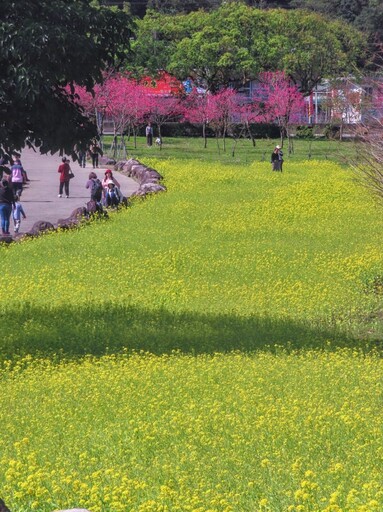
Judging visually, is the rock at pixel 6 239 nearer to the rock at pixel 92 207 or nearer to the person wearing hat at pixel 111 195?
the rock at pixel 92 207

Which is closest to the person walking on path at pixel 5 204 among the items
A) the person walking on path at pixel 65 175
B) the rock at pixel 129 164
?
the person walking on path at pixel 65 175

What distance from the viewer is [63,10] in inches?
590

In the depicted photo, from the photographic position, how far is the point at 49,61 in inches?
574

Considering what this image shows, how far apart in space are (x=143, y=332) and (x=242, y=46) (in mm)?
63021

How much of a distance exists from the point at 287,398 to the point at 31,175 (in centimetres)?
3744

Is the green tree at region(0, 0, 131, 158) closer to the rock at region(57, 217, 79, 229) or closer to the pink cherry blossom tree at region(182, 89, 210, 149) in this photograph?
the rock at region(57, 217, 79, 229)

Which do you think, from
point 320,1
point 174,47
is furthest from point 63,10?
point 320,1

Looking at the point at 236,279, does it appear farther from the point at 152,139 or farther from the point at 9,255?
the point at 152,139

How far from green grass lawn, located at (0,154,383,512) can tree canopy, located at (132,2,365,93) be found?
150ft

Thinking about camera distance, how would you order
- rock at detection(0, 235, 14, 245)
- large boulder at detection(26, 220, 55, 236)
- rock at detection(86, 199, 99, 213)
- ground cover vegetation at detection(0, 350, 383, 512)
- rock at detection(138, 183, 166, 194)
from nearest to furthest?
ground cover vegetation at detection(0, 350, 383, 512)
rock at detection(0, 235, 14, 245)
large boulder at detection(26, 220, 55, 236)
rock at detection(86, 199, 99, 213)
rock at detection(138, 183, 166, 194)

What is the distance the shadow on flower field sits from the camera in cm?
1495

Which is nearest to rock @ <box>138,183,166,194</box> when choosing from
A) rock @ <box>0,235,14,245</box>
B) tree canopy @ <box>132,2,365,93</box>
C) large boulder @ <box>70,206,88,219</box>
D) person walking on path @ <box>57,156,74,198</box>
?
person walking on path @ <box>57,156,74,198</box>

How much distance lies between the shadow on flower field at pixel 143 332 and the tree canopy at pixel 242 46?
5931 cm

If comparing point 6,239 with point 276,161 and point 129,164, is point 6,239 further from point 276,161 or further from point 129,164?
point 129,164
